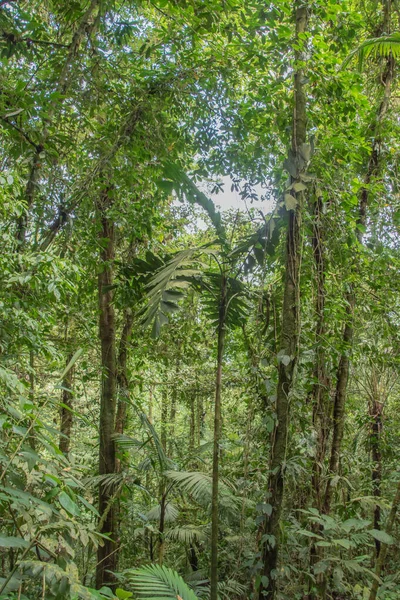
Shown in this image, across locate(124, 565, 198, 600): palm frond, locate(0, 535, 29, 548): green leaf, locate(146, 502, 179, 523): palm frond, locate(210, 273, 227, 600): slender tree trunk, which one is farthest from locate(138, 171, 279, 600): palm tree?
locate(146, 502, 179, 523): palm frond

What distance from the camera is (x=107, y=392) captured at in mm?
3365

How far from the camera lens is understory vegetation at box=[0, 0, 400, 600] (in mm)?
2148

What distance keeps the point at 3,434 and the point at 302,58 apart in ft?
7.70

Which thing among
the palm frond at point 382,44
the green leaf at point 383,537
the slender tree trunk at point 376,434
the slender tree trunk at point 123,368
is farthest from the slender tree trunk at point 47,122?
the slender tree trunk at point 376,434

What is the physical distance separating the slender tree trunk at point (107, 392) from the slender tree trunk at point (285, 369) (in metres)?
1.35

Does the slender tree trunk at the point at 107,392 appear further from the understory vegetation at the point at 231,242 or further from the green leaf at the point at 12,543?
the green leaf at the point at 12,543

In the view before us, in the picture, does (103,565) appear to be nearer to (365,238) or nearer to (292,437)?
(292,437)

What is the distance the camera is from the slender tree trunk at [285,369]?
198 centimetres

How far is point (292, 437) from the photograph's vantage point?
2.40 m

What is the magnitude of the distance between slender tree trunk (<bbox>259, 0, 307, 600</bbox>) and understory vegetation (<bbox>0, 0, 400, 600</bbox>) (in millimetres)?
10

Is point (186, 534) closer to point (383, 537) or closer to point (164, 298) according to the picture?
point (383, 537)

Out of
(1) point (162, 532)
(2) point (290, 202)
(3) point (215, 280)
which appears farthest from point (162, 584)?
(2) point (290, 202)

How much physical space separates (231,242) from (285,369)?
113 cm

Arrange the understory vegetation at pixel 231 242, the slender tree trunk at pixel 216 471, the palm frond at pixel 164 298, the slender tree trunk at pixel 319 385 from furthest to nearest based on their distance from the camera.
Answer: the slender tree trunk at pixel 319 385 → the understory vegetation at pixel 231 242 → the slender tree trunk at pixel 216 471 → the palm frond at pixel 164 298
